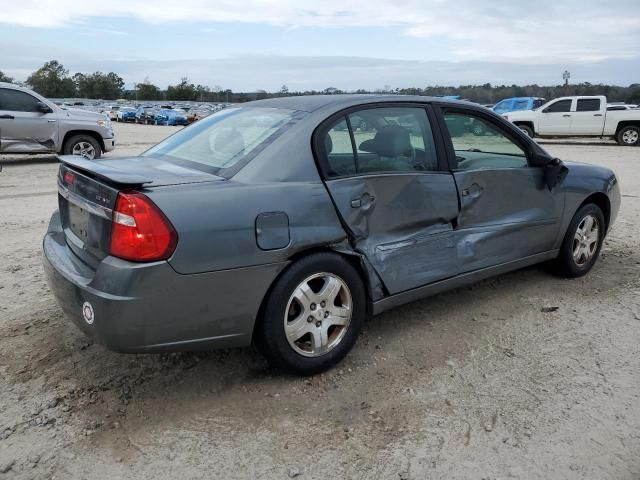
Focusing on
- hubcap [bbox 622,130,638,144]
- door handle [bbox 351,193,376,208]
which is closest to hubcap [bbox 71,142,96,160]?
door handle [bbox 351,193,376,208]

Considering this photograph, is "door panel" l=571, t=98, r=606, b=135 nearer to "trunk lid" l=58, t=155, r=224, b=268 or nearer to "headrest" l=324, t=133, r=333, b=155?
"headrest" l=324, t=133, r=333, b=155

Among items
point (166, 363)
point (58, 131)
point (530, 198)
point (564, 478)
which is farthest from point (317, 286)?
point (58, 131)

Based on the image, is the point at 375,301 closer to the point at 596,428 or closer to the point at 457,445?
the point at 457,445

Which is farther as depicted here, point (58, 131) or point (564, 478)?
point (58, 131)

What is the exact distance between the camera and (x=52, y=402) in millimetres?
2914

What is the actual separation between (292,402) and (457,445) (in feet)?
2.76

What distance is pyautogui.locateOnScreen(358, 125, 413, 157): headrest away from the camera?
3.46 meters

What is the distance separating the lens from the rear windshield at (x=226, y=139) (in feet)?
10.3

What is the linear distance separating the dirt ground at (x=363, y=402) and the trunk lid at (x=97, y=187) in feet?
2.50

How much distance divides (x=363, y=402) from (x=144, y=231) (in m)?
1.39

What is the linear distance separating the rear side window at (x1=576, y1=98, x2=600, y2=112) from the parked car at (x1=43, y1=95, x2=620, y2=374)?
19.3 m

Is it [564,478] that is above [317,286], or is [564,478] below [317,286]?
below

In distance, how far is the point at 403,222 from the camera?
11.4 feet

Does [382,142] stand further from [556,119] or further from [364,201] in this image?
[556,119]
